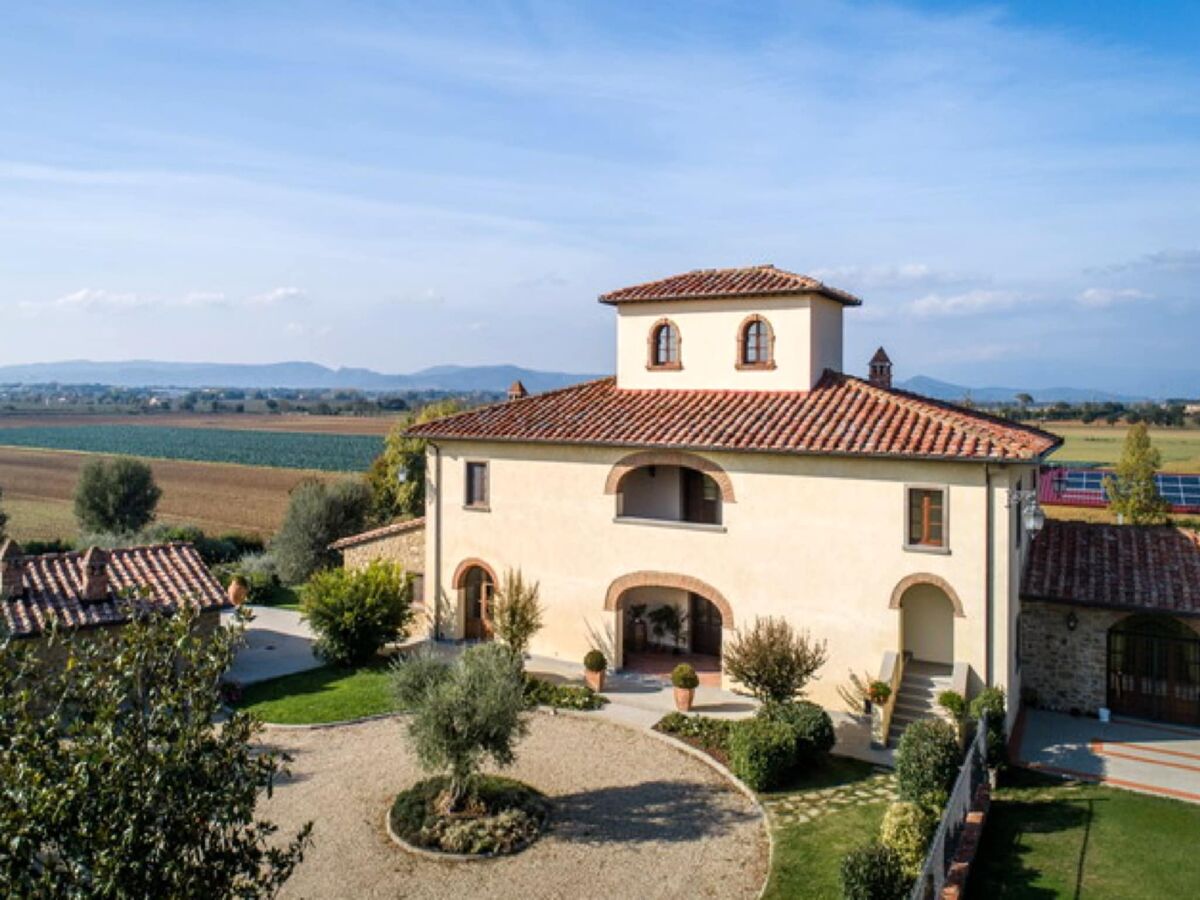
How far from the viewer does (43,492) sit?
6556cm

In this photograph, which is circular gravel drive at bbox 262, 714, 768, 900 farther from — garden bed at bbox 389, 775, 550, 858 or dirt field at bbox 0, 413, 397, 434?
dirt field at bbox 0, 413, 397, 434

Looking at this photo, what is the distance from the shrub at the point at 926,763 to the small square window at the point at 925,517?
4.74 m

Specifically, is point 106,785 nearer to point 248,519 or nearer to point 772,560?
point 772,560

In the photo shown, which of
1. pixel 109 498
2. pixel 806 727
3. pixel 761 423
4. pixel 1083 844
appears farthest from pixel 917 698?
pixel 109 498

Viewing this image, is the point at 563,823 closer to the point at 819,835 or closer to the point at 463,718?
the point at 463,718

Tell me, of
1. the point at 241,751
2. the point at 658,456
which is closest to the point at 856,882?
the point at 241,751

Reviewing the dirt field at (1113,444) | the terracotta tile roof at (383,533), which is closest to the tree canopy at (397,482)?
the terracotta tile roof at (383,533)

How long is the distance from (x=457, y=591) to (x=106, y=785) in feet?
61.2

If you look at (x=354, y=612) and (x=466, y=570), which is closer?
(x=354, y=612)

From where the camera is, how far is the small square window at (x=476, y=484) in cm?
2436

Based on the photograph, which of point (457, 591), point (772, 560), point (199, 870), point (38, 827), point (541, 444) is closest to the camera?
point (38, 827)

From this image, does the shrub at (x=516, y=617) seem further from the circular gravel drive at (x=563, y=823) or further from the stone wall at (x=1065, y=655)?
the stone wall at (x=1065, y=655)

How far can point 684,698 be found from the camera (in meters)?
19.8

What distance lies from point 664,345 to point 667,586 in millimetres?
6669
